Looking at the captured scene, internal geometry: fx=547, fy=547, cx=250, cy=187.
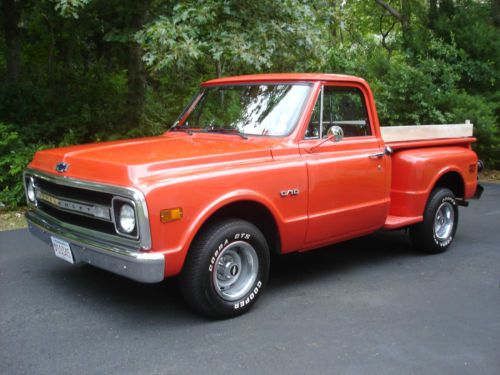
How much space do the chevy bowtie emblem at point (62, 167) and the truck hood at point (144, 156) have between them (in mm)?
28

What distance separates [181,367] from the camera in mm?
3369

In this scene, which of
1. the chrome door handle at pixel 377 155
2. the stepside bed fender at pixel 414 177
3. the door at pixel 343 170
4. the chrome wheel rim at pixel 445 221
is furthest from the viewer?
the chrome wheel rim at pixel 445 221

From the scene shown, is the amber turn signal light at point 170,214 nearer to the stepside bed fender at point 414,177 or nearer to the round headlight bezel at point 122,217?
the round headlight bezel at point 122,217

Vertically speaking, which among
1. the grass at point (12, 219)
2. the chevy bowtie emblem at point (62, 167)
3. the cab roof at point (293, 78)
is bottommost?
the grass at point (12, 219)

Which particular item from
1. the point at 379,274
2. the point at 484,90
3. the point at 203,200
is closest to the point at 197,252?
the point at 203,200

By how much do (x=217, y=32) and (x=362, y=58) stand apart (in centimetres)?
718

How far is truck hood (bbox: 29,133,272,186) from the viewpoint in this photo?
3754 millimetres

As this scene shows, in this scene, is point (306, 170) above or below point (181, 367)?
above

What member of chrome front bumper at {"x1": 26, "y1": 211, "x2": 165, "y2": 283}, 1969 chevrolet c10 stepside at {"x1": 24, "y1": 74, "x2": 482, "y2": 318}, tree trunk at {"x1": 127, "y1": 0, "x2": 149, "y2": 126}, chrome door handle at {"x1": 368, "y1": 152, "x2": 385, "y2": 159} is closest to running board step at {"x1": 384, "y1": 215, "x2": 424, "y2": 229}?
1969 chevrolet c10 stepside at {"x1": 24, "y1": 74, "x2": 482, "y2": 318}

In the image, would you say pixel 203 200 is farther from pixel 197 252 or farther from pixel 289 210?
pixel 289 210

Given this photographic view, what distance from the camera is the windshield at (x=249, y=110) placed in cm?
474

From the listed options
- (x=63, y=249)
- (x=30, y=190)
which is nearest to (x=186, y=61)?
(x=30, y=190)

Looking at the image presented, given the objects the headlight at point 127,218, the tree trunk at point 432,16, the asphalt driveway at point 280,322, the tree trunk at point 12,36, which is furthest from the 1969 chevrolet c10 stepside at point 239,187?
the tree trunk at point 432,16

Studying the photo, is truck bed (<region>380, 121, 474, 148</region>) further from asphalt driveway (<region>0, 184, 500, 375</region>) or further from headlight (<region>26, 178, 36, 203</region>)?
headlight (<region>26, 178, 36, 203</region>)
